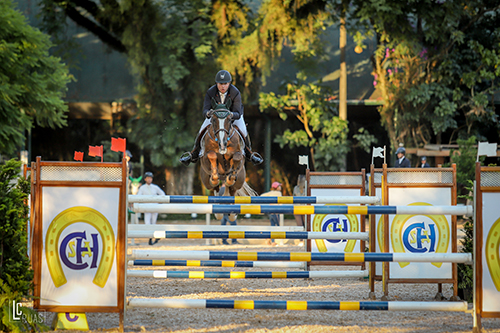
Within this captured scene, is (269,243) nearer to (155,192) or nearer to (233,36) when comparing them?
(155,192)

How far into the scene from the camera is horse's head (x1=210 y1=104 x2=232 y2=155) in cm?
594

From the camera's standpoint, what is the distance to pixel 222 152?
5.94m

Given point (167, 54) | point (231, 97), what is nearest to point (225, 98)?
point (231, 97)

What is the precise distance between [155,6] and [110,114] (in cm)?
390

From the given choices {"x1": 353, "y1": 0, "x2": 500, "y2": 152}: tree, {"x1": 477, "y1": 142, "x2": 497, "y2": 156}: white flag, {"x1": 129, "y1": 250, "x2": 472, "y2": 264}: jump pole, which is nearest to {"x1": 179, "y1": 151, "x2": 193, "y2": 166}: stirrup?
{"x1": 129, "y1": 250, "x2": 472, "y2": 264}: jump pole

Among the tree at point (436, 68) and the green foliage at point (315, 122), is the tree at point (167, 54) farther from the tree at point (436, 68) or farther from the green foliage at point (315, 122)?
the tree at point (436, 68)

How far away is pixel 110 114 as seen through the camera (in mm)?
17297

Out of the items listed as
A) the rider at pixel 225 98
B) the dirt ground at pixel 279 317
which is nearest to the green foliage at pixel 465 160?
the dirt ground at pixel 279 317

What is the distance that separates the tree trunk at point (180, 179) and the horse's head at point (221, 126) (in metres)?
10.3

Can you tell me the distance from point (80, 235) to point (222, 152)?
2408mm

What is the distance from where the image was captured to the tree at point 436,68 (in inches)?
579

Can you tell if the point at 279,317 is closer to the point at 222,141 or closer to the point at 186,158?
the point at 222,141

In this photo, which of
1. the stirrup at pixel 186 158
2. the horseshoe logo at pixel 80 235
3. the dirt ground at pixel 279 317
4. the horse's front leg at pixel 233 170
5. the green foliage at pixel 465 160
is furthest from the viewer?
the green foliage at pixel 465 160

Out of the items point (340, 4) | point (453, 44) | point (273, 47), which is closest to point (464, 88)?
point (453, 44)
